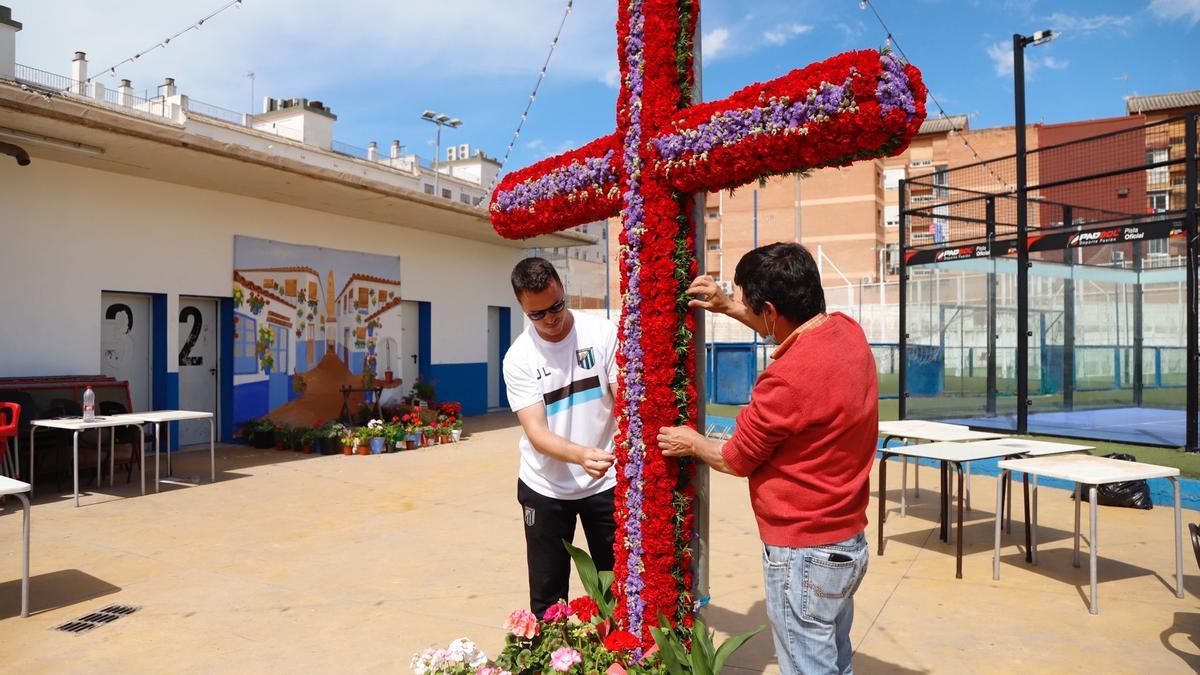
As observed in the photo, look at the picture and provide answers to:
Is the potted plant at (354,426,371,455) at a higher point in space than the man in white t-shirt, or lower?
lower

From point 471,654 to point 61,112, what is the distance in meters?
7.91

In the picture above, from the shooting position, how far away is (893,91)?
203 cm

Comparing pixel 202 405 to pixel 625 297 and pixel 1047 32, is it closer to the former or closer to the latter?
pixel 625 297

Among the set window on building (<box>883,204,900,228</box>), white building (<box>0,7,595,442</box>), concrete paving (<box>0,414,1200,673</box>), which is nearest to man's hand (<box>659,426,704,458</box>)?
concrete paving (<box>0,414,1200,673</box>)

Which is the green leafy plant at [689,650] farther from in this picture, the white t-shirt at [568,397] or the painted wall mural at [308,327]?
the painted wall mural at [308,327]

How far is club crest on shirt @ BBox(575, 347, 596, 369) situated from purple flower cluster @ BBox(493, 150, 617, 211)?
0.63 meters

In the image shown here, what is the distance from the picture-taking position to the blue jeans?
2033 millimetres

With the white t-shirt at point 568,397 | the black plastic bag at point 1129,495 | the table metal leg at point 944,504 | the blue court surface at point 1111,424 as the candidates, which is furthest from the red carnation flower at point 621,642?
the blue court surface at point 1111,424

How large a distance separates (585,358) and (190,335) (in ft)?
33.4

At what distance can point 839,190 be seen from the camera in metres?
47.6

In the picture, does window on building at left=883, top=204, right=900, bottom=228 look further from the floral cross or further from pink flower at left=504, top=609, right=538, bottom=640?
pink flower at left=504, top=609, right=538, bottom=640

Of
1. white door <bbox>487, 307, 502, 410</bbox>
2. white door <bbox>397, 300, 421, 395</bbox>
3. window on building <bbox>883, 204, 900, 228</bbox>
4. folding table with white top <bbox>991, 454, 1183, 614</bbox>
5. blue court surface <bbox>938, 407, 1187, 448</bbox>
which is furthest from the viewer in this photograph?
window on building <bbox>883, 204, 900, 228</bbox>

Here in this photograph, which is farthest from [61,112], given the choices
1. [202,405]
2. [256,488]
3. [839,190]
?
[839,190]

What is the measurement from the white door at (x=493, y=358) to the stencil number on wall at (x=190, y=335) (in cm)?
730
